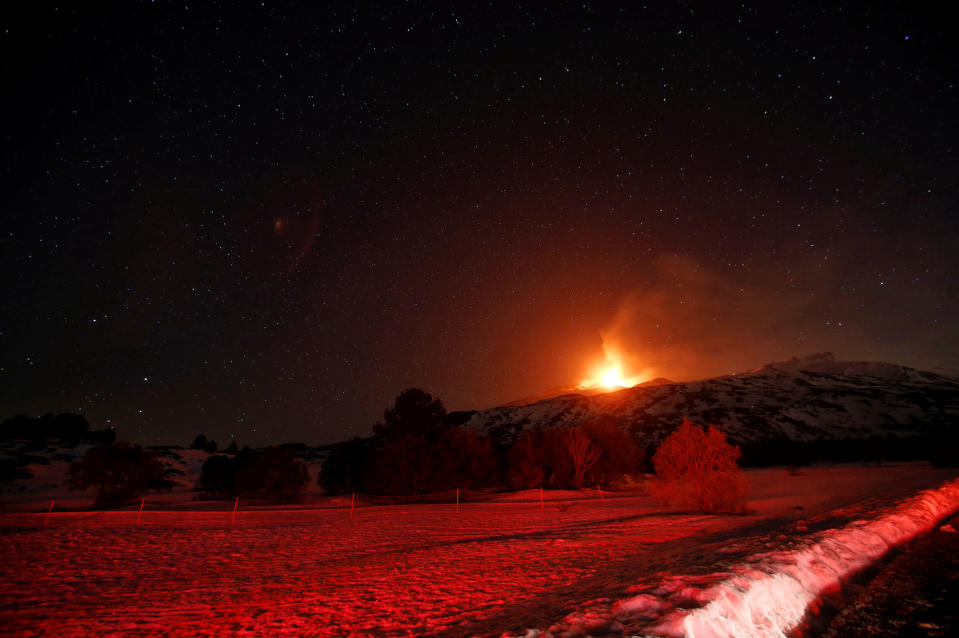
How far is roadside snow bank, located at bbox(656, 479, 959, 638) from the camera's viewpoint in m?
5.76

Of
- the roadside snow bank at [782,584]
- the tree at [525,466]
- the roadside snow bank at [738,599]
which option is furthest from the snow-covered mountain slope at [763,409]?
the roadside snow bank at [738,599]

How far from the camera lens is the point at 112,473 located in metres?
41.4

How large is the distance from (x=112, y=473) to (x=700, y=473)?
4696 cm

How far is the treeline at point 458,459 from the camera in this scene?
42938mm

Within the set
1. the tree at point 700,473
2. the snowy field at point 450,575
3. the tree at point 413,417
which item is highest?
the tree at point 413,417

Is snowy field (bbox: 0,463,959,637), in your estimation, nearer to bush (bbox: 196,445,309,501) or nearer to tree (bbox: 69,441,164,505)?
tree (bbox: 69,441,164,505)

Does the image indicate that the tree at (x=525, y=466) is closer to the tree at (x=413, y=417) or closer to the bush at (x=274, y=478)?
the tree at (x=413, y=417)

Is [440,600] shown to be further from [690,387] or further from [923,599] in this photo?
[690,387]

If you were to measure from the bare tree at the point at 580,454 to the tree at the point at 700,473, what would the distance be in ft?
70.4

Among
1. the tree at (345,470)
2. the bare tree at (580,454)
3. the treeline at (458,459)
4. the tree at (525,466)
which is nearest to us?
the treeline at (458,459)

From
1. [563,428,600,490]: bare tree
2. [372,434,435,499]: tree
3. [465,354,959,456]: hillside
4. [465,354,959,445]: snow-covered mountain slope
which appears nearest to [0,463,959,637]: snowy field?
[372,434,435,499]: tree

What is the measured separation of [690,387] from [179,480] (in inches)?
5824

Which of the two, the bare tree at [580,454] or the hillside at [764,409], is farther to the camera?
the hillside at [764,409]

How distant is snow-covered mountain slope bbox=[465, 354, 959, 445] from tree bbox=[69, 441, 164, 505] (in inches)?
2424
